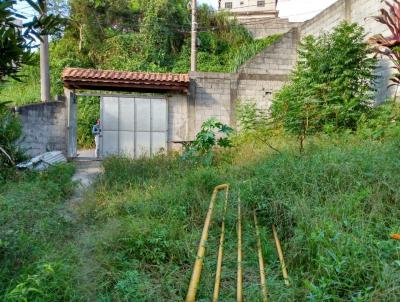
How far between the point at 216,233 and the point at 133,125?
599 centimetres

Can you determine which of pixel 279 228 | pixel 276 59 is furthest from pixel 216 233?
pixel 276 59

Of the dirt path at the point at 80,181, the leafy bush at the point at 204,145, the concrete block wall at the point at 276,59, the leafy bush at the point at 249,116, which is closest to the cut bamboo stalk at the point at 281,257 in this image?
the dirt path at the point at 80,181

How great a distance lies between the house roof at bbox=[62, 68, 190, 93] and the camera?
8008 mm

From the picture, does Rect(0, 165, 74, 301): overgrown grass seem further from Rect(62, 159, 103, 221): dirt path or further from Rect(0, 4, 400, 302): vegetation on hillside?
Rect(62, 159, 103, 221): dirt path

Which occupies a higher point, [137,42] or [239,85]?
[137,42]

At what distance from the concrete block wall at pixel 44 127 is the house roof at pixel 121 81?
73 centimetres

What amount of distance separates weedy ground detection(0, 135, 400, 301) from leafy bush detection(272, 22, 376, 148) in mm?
1436

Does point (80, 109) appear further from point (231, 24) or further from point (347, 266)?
point (347, 266)

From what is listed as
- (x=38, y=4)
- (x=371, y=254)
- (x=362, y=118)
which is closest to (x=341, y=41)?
(x=362, y=118)

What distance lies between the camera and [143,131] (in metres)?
8.74

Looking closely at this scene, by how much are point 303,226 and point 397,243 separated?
72 cm

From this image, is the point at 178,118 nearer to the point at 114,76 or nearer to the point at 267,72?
the point at 114,76

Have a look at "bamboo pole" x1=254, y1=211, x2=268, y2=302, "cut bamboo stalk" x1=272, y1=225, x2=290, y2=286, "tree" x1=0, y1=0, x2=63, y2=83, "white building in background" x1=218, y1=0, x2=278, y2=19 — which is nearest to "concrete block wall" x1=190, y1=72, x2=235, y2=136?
"bamboo pole" x1=254, y1=211, x2=268, y2=302

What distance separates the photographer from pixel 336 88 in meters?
6.29
